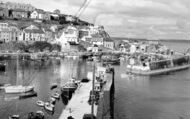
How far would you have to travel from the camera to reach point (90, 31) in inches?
3802

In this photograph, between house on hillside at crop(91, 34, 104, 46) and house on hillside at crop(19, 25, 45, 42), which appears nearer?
house on hillside at crop(19, 25, 45, 42)

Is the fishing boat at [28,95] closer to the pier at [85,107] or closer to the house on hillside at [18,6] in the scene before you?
the pier at [85,107]

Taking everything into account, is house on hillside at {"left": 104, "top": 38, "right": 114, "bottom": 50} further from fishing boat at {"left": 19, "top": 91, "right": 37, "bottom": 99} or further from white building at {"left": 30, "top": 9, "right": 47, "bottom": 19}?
fishing boat at {"left": 19, "top": 91, "right": 37, "bottom": 99}

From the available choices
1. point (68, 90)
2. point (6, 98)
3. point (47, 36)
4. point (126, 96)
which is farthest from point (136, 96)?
point (47, 36)

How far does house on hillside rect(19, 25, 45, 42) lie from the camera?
77.8 m

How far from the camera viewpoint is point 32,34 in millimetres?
79125

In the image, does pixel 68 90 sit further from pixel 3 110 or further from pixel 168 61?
pixel 168 61

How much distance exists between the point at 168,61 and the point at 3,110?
159 ft

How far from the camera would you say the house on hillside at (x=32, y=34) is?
77.8m

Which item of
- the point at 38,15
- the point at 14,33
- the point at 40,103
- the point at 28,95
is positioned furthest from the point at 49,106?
the point at 38,15

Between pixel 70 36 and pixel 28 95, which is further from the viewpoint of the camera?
pixel 70 36

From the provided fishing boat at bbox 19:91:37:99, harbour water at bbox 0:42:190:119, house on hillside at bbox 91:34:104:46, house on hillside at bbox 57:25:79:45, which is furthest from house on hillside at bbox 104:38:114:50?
fishing boat at bbox 19:91:37:99

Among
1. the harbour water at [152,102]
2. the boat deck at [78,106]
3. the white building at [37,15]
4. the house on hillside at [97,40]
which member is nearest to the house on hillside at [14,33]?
the white building at [37,15]

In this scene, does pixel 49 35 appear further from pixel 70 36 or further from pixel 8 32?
pixel 8 32
